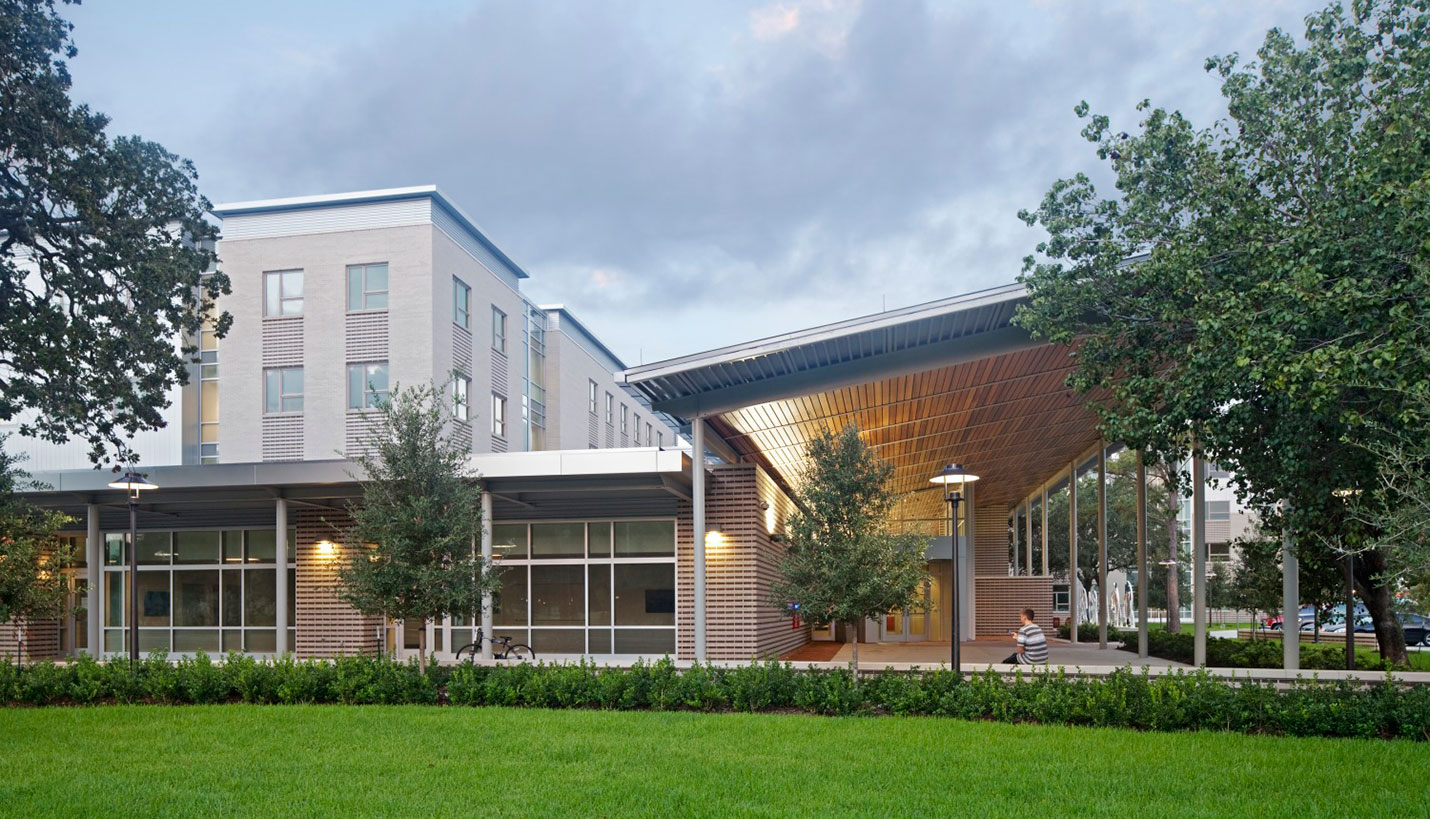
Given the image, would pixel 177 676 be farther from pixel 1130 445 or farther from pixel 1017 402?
pixel 1017 402

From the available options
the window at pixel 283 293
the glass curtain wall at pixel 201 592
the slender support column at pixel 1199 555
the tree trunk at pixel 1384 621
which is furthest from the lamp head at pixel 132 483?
the tree trunk at pixel 1384 621

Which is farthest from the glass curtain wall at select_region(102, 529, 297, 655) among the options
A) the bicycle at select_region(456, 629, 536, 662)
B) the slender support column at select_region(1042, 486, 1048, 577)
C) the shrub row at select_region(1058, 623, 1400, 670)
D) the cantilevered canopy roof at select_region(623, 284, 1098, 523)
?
the slender support column at select_region(1042, 486, 1048, 577)

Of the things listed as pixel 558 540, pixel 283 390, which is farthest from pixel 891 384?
pixel 283 390

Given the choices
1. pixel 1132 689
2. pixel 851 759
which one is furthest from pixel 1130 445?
pixel 851 759

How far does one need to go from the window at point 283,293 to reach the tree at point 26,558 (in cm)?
1254

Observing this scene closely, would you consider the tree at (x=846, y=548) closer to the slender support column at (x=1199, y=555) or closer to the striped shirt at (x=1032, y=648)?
the striped shirt at (x=1032, y=648)

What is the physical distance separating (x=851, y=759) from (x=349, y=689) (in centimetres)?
806

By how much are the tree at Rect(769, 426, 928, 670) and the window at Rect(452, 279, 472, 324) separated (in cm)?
2120

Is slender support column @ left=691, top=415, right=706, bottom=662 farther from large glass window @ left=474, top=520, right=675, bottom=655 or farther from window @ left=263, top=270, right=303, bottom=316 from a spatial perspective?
window @ left=263, top=270, right=303, bottom=316

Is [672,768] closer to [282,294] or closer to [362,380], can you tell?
[362,380]

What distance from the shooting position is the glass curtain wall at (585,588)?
24453 millimetres

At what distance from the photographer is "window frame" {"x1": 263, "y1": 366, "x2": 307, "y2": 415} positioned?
108 ft

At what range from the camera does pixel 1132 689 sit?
530 inches

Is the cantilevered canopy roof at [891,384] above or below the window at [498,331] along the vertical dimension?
below
